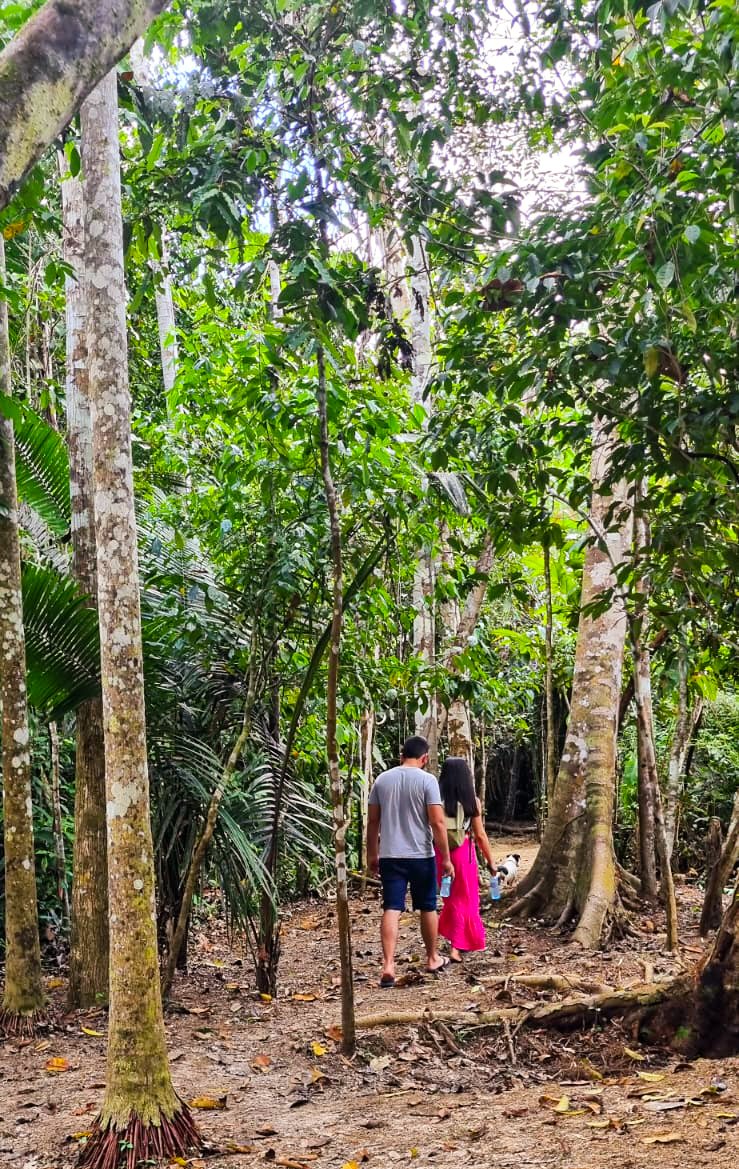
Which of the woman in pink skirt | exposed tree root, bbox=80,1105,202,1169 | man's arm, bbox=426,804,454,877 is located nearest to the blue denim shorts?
man's arm, bbox=426,804,454,877

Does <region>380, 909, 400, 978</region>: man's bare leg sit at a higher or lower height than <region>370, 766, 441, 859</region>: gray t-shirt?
lower

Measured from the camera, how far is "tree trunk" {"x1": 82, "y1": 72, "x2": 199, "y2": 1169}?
3.75 metres

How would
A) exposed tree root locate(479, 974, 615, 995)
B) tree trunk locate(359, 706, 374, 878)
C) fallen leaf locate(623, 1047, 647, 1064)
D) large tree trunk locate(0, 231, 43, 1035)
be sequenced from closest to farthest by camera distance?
fallen leaf locate(623, 1047, 647, 1064) → large tree trunk locate(0, 231, 43, 1035) → exposed tree root locate(479, 974, 615, 995) → tree trunk locate(359, 706, 374, 878)

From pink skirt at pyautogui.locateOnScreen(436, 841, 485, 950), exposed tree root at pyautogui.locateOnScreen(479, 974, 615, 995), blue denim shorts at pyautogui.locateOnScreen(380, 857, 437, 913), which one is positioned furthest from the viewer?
pink skirt at pyautogui.locateOnScreen(436, 841, 485, 950)

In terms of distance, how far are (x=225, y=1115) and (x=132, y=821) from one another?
165 cm

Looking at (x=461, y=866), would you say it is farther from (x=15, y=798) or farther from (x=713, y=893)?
(x=15, y=798)

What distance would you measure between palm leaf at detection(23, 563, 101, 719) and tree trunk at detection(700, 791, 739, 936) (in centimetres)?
398

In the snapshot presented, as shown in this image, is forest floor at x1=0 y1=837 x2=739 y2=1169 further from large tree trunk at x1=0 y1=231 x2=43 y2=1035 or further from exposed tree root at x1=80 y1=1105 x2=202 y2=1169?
large tree trunk at x1=0 y1=231 x2=43 y2=1035

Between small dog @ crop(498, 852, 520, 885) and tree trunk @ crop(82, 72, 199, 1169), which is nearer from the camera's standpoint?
tree trunk @ crop(82, 72, 199, 1169)

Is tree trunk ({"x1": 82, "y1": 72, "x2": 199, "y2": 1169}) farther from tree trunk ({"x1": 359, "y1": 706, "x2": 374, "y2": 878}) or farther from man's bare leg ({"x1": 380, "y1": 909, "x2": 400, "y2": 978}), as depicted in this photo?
tree trunk ({"x1": 359, "y1": 706, "x2": 374, "y2": 878})

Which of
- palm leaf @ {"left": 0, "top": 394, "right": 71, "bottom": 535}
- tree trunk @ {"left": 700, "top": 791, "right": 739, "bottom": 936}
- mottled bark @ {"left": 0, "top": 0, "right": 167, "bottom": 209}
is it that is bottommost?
tree trunk @ {"left": 700, "top": 791, "right": 739, "bottom": 936}

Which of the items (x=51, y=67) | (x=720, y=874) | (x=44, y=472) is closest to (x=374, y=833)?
(x=720, y=874)

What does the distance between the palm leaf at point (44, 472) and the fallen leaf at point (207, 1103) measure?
13.1 feet

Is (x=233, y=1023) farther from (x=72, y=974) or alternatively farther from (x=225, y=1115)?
→ (x=225, y=1115)
